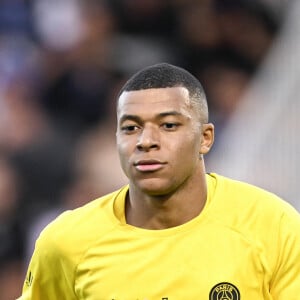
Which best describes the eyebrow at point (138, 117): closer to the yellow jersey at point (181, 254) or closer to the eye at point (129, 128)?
the eye at point (129, 128)

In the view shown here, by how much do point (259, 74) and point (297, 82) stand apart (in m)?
0.45

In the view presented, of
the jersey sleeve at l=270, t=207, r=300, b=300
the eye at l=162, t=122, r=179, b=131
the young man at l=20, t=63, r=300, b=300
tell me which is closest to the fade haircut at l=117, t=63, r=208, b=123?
the young man at l=20, t=63, r=300, b=300

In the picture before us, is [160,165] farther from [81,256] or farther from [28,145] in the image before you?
[28,145]

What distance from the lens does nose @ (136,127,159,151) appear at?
3812mm

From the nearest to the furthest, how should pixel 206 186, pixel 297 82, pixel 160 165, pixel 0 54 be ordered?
pixel 160 165 < pixel 206 186 < pixel 297 82 < pixel 0 54

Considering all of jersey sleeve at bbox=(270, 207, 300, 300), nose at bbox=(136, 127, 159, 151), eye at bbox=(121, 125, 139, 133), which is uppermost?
eye at bbox=(121, 125, 139, 133)

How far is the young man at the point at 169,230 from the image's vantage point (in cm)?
383

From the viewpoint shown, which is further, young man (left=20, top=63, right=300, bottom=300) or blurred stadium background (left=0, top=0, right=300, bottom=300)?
blurred stadium background (left=0, top=0, right=300, bottom=300)

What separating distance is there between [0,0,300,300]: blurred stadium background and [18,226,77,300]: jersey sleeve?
2594mm

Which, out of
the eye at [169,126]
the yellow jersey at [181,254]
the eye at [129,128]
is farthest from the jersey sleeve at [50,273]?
the eye at [169,126]

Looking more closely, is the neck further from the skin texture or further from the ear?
the ear

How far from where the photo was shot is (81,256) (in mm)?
4043

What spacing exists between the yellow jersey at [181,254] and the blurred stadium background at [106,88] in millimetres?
2549

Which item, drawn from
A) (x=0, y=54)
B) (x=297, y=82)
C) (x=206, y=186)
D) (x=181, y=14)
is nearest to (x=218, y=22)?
(x=181, y=14)
